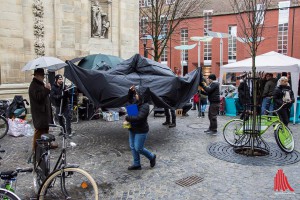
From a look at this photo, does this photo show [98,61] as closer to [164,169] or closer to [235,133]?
[235,133]

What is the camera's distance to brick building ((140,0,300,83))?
106 feet

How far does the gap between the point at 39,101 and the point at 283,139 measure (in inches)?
224

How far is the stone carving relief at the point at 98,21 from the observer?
13898mm

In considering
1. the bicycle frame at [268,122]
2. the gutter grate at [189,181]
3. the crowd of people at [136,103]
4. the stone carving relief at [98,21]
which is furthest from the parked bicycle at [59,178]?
the stone carving relief at [98,21]

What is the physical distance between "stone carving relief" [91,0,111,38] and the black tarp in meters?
6.14

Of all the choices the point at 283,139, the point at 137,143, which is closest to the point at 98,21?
the point at 137,143

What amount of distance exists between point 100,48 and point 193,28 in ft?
85.5

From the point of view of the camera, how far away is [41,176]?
4516 mm

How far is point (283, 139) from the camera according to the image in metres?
7.14

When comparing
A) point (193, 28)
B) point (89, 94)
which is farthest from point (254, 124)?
point (193, 28)

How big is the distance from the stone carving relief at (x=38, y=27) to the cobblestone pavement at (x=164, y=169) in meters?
4.43

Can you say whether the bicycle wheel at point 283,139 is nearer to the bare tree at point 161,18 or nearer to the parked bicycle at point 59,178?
the parked bicycle at point 59,178

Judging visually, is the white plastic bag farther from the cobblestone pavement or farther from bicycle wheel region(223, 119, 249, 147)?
bicycle wheel region(223, 119, 249, 147)

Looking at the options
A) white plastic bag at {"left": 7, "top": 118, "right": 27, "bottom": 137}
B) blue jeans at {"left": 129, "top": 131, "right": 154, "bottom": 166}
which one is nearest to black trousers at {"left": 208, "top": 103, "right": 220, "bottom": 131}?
blue jeans at {"left": 129, "top": 131, "right": 154, "bottom": 166}
